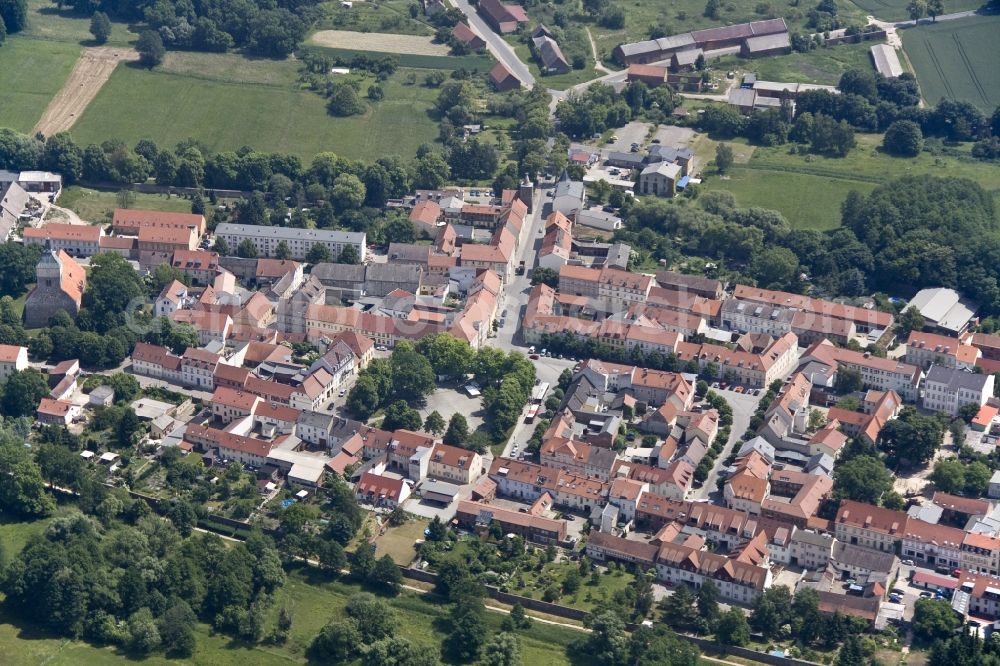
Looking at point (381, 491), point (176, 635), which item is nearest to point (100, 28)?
point (381, 491)

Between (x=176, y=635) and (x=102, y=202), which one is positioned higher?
(x=102, y=202)

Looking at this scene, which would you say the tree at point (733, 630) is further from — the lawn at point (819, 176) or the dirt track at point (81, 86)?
the dirt track at point (81, 86)

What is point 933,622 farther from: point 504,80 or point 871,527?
point 504,80

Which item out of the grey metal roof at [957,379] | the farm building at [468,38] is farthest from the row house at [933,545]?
the farm building at [468,38]

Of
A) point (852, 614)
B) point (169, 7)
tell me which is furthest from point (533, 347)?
point (169, 7)

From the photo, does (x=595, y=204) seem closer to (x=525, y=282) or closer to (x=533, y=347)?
(x=525, y=282)

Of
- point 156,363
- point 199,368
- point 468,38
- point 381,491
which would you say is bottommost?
point 156,363
